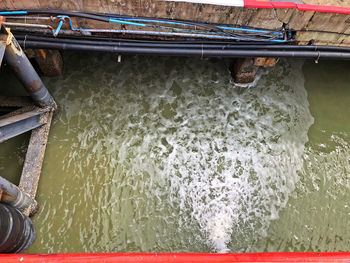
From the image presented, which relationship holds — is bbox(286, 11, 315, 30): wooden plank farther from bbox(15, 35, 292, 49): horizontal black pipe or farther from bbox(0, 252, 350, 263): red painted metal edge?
bbox(0, 252, 350, 263): red painted metal edge

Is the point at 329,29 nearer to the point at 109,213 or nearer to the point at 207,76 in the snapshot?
the point at 207,76

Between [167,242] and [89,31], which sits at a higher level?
[89,31]

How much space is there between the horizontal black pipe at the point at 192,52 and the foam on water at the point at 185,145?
1263 millimetres

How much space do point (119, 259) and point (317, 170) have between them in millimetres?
3563

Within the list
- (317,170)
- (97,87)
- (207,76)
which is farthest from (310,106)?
(97,87)

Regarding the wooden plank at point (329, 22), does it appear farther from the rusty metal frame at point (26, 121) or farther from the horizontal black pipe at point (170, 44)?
the rusty metal frame at point (26, 121)

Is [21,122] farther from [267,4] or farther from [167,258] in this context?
[267,4]

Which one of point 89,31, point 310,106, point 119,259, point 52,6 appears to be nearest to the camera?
point 119,259

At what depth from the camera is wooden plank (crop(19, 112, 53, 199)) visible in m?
3.71

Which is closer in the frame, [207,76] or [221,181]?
[221,181]

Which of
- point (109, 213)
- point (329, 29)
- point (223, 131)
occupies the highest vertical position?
point (329, 29)

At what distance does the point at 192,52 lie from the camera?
363 cm

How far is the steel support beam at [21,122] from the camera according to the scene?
3.45 metres

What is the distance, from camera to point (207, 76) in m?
5.10
